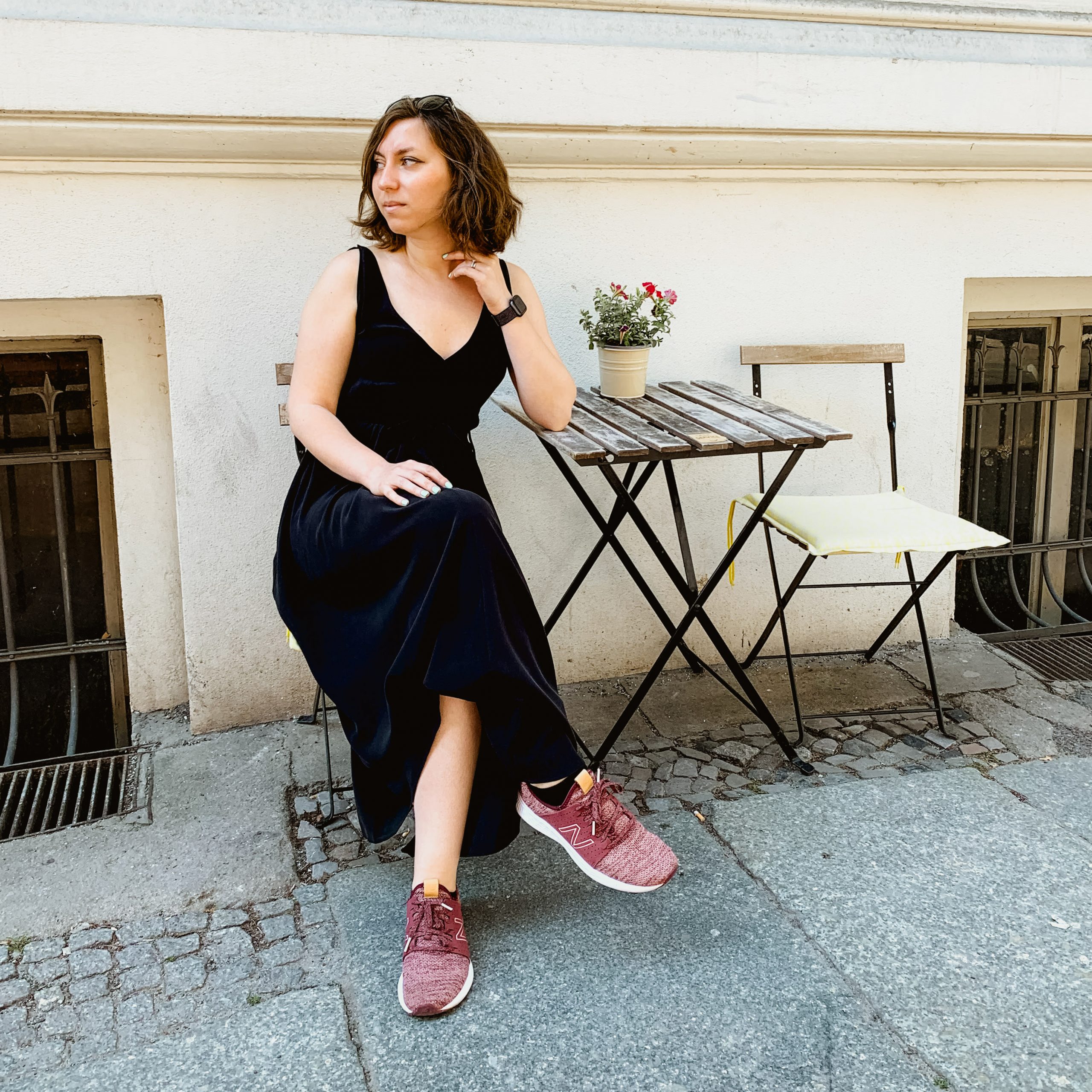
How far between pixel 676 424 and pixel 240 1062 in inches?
74.2

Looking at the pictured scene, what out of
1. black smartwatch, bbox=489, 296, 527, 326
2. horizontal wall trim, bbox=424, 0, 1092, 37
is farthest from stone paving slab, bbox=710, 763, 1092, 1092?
horizontal wall trim, bbox=424, 0, 1092, 37

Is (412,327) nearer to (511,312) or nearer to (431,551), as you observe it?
(511,312)

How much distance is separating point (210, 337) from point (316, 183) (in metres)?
0.58

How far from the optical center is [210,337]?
3.33 meters

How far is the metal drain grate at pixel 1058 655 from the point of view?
3.97 m

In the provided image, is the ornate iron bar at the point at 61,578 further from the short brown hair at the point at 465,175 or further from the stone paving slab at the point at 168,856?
the short brown hair at the point at 465,175

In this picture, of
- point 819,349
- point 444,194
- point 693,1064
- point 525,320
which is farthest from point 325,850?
point 819,349

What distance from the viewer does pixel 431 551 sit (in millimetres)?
2355

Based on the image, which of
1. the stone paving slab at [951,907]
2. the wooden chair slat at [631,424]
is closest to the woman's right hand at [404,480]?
the wooden chair slat at [631,424]

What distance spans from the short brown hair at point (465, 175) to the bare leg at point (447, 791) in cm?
121

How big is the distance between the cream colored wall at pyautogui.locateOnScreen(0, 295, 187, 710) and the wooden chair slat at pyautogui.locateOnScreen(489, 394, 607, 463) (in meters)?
1.15

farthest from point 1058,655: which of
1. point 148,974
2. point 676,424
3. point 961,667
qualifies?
point 148,974

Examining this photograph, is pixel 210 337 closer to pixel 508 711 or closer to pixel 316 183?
pixel 316 183

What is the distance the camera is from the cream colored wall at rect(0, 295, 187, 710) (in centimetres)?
343
